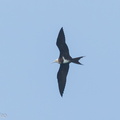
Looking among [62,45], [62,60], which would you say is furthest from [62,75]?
[62,45]

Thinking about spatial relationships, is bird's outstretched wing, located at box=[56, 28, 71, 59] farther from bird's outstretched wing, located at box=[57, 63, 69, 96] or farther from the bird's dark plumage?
bird's outstretched wing, located at box=[57, 63, 69, 96]

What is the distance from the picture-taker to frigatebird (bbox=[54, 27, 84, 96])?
27594mm

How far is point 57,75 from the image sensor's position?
29.1 meters

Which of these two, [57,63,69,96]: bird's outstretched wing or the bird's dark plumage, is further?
[57,63,69,96]: bird's outstretched wing

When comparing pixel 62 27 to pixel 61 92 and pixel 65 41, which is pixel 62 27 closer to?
pixel 65 41

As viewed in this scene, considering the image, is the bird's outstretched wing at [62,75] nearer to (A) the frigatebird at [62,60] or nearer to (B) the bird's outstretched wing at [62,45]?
(A) the frigatebird at [62,60]

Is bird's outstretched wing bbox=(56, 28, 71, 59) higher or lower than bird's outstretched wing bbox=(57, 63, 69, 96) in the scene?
higher

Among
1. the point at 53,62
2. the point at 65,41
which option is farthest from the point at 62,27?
the point at 53,62

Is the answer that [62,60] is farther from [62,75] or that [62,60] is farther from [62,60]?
[62,75]

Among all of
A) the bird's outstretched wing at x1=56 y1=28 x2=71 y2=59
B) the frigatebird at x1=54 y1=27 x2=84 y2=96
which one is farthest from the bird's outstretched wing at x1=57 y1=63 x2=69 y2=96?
the bird's outstretched wing at x1=56 y1=28 x2=71 y2=59

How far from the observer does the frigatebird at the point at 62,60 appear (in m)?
27.6

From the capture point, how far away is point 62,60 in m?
28.3

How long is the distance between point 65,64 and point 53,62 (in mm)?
1039

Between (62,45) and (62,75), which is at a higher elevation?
(62,45)
